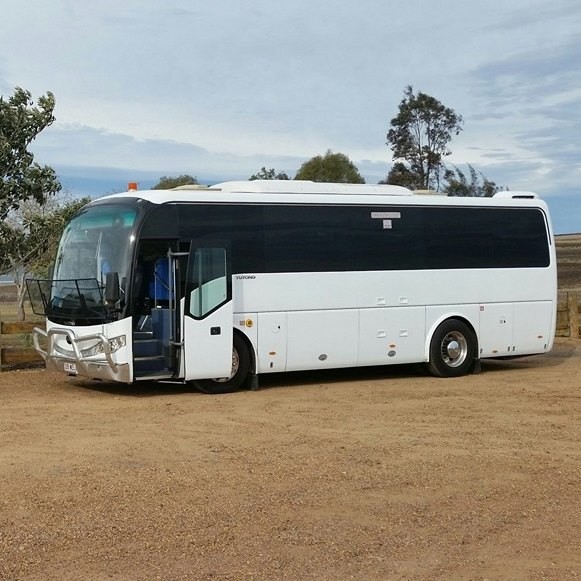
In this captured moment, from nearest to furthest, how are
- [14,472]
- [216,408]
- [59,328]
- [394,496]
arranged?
[394,496], [14,472], [216,408], [59,328]

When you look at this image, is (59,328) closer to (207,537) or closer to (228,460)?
(228,460)

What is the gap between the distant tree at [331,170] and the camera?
3972 centimetres

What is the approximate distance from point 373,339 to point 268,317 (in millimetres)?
2079

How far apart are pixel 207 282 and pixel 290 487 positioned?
6.30 m

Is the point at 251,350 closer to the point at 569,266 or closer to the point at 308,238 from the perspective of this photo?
the point at 308,238

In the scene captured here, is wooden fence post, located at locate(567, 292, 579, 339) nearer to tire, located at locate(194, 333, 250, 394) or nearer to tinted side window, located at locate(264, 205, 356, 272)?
tinted side window, located at locate(264, 205, 356, 272)

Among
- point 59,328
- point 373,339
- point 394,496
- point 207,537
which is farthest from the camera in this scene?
point 373,339

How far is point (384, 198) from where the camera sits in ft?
54.6

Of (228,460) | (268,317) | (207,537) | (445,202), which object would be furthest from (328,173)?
(207,537)

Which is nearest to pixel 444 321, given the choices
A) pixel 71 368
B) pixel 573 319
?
pixel 71 368

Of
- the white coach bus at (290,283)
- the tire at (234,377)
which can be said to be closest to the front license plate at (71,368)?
the white coach bus at (290,283)

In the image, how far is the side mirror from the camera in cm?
1369

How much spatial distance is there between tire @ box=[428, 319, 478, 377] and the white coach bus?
25mm

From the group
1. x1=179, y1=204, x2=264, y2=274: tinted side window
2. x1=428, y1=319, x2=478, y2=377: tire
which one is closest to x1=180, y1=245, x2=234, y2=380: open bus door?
x1=179, y1=204, x2=264, y2=274: tinted side window
